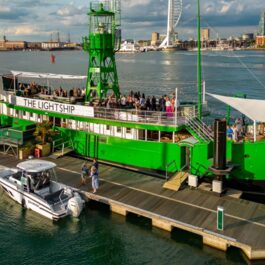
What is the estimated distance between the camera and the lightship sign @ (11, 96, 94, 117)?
27688 mm

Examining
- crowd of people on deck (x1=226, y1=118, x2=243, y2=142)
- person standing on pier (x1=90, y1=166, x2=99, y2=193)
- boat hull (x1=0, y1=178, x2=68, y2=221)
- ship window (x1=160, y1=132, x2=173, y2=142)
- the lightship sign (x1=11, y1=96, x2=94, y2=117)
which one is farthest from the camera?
the lightship sign (x1=11, y1=96, x2=94, y2=117)

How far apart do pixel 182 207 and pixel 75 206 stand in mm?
5405

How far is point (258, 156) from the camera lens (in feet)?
70.8

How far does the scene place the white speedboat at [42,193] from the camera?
20.5 meters

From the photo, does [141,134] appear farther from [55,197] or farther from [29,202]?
[29,202]

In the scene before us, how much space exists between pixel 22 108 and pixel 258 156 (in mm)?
18823

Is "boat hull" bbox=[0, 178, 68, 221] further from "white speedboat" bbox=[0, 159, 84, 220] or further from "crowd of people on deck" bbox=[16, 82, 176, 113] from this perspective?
"crowd of people on deck" bbox=[16, 82, 176, 113]

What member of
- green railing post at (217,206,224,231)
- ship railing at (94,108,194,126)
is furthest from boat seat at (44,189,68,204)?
green railing post at (217,206,224,231)

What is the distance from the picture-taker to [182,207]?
65.5 ft

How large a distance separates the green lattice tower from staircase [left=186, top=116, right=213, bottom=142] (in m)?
7.98

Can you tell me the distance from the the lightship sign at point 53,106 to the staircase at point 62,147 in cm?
210

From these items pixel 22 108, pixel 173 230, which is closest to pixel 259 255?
pixel 173 230

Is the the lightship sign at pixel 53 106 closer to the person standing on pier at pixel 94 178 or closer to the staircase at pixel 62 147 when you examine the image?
the staircase at pixel 62 147

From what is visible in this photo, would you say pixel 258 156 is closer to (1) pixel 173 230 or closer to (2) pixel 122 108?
(1) pixel 173 230
